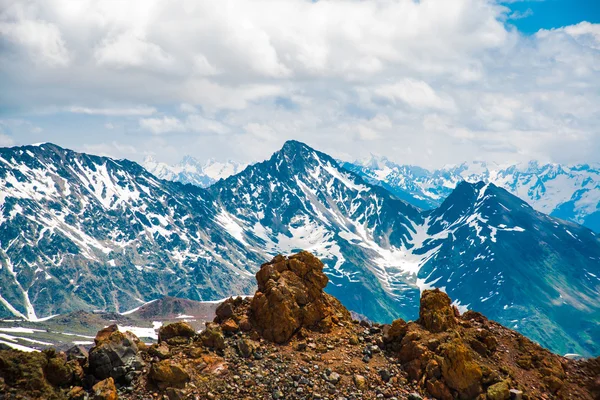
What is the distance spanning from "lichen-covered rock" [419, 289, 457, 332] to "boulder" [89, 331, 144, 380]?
23328 millimetres

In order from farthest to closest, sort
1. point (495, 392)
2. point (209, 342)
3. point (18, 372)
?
point (209, 342), point (495, 392), point (18, 372)

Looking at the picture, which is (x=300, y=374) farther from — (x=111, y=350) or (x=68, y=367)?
(x=68, y=367)

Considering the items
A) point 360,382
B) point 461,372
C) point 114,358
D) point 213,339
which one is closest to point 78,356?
point 114,358

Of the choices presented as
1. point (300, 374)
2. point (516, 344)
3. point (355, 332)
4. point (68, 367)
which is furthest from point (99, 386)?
point (516, 344)

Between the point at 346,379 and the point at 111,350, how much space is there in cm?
1614

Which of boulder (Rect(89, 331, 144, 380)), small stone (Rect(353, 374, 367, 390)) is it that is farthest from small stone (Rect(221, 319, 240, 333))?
small stone (Rect(353, 374, 367, 390))

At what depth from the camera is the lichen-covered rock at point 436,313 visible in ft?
141

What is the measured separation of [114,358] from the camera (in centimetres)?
3438

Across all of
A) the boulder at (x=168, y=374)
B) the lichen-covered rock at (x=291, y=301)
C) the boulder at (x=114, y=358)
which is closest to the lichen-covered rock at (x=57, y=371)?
the boulder at (x=114, y=358)

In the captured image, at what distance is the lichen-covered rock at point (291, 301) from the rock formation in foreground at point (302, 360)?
0.09 metres

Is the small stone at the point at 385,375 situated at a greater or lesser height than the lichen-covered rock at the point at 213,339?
greater

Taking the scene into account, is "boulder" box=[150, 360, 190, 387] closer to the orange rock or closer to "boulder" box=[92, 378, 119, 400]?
"boulder" box=[92, 378, 119, 400]

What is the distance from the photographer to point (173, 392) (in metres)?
31.8

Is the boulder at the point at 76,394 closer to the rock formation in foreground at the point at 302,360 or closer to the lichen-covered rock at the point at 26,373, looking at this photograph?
the rock formation in foreground at the point at 302,360
